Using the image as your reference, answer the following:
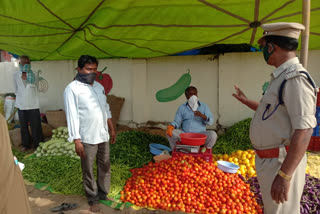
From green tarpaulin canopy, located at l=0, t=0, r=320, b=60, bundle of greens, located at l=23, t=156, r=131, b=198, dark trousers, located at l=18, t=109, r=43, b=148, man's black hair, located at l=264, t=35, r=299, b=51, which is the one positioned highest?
green tarpaulin canopy, located at l=0, t=0, r=320, b=60

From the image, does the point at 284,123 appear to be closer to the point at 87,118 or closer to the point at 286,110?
the point at 286,110

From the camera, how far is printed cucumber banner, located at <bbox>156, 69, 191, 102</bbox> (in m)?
6.86

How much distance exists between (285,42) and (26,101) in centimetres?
577

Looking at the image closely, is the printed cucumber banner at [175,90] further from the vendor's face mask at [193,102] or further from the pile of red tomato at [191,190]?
the pile of red tomato at [191,190]

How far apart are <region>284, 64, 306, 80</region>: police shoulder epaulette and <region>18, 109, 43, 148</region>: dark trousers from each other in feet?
19.1

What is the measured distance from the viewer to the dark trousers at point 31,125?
5.55 metres

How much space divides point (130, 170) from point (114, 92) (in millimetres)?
3820

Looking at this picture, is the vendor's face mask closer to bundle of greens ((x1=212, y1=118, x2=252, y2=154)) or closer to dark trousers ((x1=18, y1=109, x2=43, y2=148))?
bundle of greens ((x1=212, y1=118, x2=252, y2=154))

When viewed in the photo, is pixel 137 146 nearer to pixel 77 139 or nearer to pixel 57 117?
pixel 77 139

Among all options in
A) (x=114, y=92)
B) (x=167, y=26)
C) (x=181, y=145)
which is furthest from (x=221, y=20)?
(x=114, y=92)

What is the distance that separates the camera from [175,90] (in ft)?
22.9

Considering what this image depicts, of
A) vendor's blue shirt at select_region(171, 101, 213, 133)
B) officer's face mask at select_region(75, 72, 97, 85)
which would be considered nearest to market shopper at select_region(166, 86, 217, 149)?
vendor's blue shirt at select_region(171, 101, 213, 133)

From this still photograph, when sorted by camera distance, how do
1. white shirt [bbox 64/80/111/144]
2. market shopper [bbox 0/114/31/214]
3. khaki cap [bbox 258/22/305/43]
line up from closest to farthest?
market shopper [bbox 0/114/31/214] < khaki cap [bbox 258/22/305/43] < white shirt [bbox 64/80/111/144]

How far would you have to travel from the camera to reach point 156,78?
7141 millimetres
